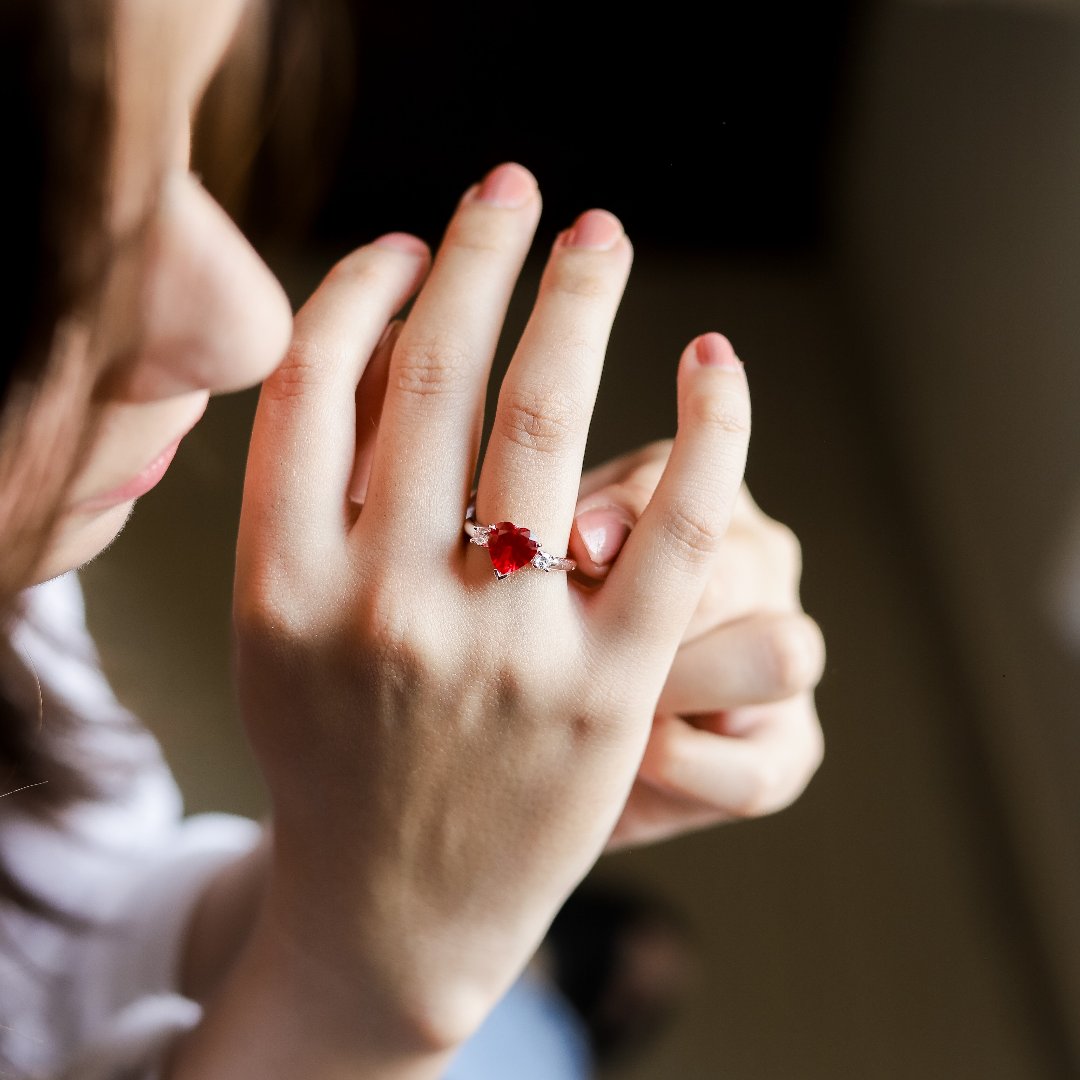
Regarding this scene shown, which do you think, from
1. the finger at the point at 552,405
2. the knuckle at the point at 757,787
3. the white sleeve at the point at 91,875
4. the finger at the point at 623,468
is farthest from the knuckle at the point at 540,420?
the white sleeve at the point at 91,875

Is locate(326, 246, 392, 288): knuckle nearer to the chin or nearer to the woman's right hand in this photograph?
the woman's right hand

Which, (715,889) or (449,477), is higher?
(449,477)

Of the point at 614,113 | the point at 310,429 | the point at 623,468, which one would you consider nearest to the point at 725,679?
the point at 623,468

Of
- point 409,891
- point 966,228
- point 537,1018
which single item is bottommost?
point 537,1018

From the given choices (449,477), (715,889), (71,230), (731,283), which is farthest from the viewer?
(731,283)

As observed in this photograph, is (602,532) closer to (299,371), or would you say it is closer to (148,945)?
(299,371)

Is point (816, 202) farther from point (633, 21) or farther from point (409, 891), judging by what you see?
point (409, 891)

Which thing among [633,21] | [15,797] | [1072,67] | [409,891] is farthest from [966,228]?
[15,797]

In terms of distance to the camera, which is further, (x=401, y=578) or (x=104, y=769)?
(x=104, y=769)
